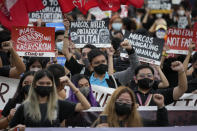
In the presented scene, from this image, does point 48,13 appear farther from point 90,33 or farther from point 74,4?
point 90,33

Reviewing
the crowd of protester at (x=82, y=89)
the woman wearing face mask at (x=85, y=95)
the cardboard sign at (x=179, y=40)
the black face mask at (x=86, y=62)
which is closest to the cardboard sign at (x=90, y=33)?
the crowd of protester at (x=82, y=89)

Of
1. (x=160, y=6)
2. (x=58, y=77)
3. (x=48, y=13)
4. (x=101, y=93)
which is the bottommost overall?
(x=101, y=93)

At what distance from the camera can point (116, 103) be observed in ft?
18.6

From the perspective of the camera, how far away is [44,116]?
18.5ft

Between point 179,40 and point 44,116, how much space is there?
4466mm

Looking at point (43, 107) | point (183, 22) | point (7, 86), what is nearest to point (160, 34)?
point (183, 22)

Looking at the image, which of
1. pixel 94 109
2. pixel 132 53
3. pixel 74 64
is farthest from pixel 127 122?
pixel 74 64

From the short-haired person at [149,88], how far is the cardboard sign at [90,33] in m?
2.48

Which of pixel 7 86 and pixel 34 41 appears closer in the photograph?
pixel 7 86

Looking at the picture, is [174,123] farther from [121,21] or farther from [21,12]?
[121,21]

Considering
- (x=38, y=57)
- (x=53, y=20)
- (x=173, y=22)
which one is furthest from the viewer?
(x=173, y=22)

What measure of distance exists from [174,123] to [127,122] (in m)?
1.07

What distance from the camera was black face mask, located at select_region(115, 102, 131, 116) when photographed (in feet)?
18.4

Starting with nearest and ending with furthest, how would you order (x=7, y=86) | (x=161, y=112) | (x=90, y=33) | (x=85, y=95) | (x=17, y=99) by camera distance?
(x=161, y=112), (x=17, y=99), (x=85, y=95), (x=7, y=86), (x=90, y=33)
